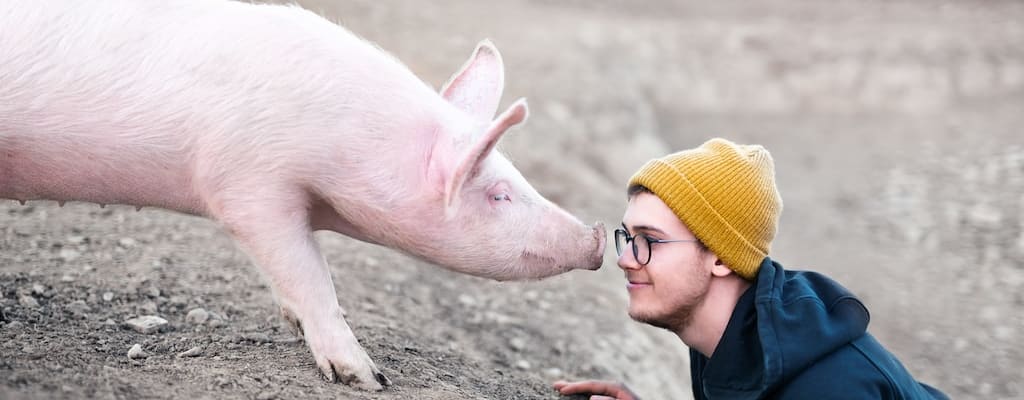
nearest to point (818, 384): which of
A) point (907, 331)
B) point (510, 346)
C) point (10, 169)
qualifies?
point (510, 346)

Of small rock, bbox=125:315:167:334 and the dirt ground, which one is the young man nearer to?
the dirt ground

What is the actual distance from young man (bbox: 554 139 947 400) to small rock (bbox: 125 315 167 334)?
1.60 meters

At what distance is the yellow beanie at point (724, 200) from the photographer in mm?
2904

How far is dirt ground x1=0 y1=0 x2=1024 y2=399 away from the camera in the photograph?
10.9 ft

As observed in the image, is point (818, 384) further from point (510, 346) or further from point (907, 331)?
point (907, 331)

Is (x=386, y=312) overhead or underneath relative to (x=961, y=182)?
overhead

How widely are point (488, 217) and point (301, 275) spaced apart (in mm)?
565

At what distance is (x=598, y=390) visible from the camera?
11.5 feet

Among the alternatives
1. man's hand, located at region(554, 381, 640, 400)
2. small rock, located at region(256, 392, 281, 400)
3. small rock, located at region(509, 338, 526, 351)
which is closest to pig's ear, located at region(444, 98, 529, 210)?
small rock, located at region(256, 392, 281, 400)

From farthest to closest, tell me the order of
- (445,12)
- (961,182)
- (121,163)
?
(445,12), (961,182), (121,163)

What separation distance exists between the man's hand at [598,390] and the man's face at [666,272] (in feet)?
1.66

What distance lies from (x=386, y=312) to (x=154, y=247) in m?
1.10

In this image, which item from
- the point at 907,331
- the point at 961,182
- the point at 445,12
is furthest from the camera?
the point at 445,12

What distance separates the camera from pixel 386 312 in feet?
13.6
